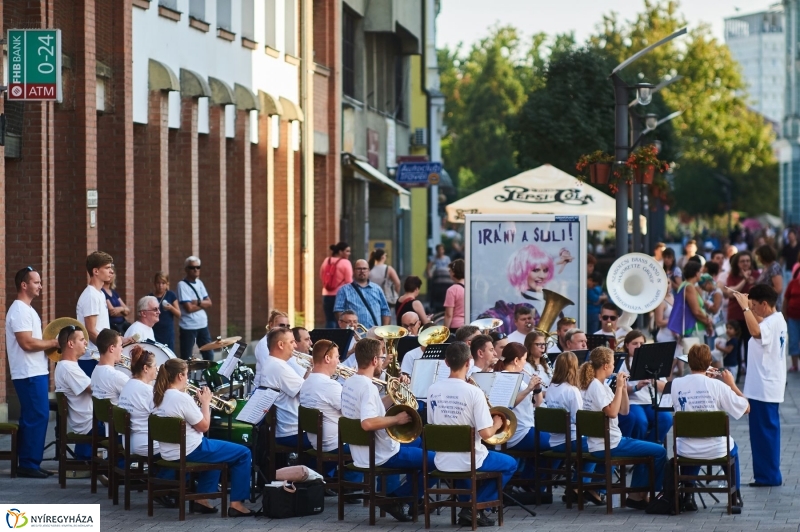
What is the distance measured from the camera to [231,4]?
28.0 metres

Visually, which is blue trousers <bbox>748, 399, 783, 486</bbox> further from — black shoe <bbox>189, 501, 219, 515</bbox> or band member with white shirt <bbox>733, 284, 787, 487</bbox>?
black shoe <bbox>189, 501, 219, 515</bbox>

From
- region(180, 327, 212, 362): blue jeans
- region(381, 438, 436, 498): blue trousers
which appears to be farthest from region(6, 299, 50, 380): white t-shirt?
region(180, 327, 212, 362): blue jeans

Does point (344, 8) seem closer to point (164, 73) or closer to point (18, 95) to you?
point (164, 73)

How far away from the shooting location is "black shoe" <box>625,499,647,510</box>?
44.1 feet

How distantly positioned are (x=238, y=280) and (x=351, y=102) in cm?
1026

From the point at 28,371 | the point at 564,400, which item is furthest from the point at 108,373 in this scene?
the point at 564,400

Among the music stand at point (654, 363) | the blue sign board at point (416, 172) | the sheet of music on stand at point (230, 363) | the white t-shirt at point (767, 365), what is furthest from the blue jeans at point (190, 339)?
the blue sign board at point (416, 172)

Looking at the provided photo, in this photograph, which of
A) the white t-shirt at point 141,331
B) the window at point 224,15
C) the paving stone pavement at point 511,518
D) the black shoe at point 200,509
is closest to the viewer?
the paving stone pavement at point 511,518

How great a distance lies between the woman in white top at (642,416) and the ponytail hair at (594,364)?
107 cm

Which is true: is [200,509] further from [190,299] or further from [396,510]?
[190,299]

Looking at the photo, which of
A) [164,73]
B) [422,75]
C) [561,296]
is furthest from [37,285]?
[422,75]

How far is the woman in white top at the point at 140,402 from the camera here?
42.8ft

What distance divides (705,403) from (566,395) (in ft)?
3.62

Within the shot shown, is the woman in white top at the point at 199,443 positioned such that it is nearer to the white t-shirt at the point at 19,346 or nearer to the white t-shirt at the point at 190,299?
the white t-shirt at the point at 19,346
